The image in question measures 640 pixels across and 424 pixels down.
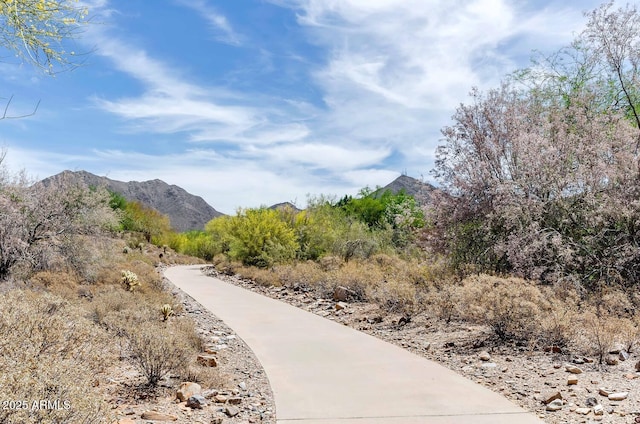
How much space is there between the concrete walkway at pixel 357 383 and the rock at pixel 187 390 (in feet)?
3.17

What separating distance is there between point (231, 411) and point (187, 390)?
691 millimetres

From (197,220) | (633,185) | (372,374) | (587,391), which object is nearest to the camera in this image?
(587,391)

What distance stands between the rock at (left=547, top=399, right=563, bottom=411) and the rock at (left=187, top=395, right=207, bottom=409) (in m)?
3.92

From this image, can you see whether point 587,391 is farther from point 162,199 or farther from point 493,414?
point 162,199

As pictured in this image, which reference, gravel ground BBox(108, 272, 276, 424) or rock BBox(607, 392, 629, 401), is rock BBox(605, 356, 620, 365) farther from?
gravel ground BBox(108, 272, 276, 424)

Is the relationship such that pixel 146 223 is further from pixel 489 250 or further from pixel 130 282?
pixel 489 250

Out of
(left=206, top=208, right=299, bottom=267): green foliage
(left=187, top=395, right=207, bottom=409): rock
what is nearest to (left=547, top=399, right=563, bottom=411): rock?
(left=187, top=395, right=207, bottom=409): rock

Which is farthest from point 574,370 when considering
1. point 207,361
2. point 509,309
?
point 207,361

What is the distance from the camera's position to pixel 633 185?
1146 centimetres

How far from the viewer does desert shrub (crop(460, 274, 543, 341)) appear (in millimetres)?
8039

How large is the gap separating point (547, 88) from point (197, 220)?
113m

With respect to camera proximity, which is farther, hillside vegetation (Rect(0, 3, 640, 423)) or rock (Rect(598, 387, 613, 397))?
hillside vegetation (Rect(0, 3, 640, 423))

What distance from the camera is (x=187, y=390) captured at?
19.0 feet

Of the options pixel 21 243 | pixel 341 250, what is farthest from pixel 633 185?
pixel 21 243
